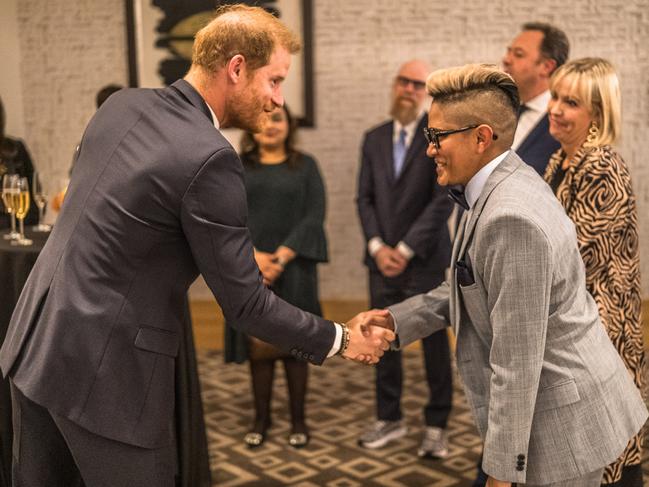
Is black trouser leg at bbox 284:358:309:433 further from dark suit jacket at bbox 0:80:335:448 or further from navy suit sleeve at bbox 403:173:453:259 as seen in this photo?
dark suit jacket at bbox 0:80:335:448

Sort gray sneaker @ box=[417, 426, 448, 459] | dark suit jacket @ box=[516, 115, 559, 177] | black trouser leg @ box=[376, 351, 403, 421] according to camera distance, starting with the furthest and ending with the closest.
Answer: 1. black trouser leg @ box=[376, 351, 403, 421]
2. gray sneaker @ box=[417, 426, 448, 459]
3. dark suit jacket @ box=[516, 115, 559, 177]

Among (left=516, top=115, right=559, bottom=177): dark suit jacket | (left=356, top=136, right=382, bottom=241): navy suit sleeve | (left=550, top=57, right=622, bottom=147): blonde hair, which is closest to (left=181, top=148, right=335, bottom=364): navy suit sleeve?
(left=550, top=57, right=622, bottom=147): blonde hair

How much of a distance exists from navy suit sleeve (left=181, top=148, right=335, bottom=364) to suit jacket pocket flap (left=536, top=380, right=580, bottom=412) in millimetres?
615

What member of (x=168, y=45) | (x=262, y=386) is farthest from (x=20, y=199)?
(x=168, y=45)

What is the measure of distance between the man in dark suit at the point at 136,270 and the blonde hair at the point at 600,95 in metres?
1.49

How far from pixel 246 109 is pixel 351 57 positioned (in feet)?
13.1

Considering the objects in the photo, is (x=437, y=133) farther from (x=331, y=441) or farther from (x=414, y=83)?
(x=331, y=441)

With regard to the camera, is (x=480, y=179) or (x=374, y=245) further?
(x=374, y=245)

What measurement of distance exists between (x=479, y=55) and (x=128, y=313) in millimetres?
4462

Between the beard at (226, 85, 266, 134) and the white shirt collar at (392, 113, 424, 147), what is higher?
the beard at (226, 85, 266, 134)

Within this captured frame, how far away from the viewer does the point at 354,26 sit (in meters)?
5.97

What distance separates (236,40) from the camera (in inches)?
82.2

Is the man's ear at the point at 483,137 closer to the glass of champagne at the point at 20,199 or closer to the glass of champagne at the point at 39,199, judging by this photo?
the glass of champagne at the point at 20,199

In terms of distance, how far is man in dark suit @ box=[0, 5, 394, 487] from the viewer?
1.96m
